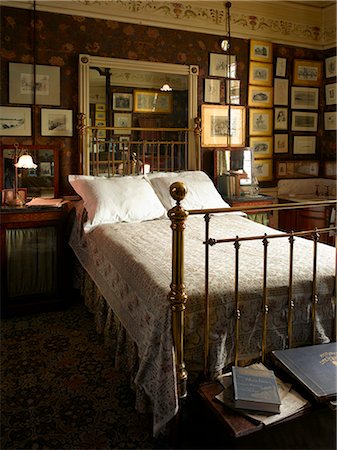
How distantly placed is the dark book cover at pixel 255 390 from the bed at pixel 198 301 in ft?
0.48

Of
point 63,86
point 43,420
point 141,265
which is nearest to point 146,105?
point 63,86

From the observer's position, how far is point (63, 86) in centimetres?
393

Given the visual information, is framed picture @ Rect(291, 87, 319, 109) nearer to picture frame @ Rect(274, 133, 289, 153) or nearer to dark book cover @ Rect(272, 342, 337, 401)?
picture frame @ Rect(274, 133, 289, 153)

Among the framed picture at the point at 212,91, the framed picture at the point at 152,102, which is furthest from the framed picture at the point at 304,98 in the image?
the framed picture at the point at 152,102

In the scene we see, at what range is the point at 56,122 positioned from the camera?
392cm

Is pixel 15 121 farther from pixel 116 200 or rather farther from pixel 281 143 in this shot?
pixel 281 143

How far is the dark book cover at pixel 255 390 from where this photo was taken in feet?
5.39

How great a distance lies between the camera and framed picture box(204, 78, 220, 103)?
454 cm

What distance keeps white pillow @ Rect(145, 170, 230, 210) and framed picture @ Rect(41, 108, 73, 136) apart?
0.83 m

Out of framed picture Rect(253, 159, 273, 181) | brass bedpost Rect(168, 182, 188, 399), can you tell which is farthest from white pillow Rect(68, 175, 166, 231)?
framed picture Rect(253, 159, 273, 181)

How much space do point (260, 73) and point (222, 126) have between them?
758 mm

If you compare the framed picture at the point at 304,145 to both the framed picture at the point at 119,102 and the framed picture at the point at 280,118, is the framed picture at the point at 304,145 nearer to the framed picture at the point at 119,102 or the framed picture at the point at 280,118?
the framed picture at the point at 280,118

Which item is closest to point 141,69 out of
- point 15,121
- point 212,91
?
point 212,91

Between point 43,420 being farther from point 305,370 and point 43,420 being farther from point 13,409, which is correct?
point 305,370
